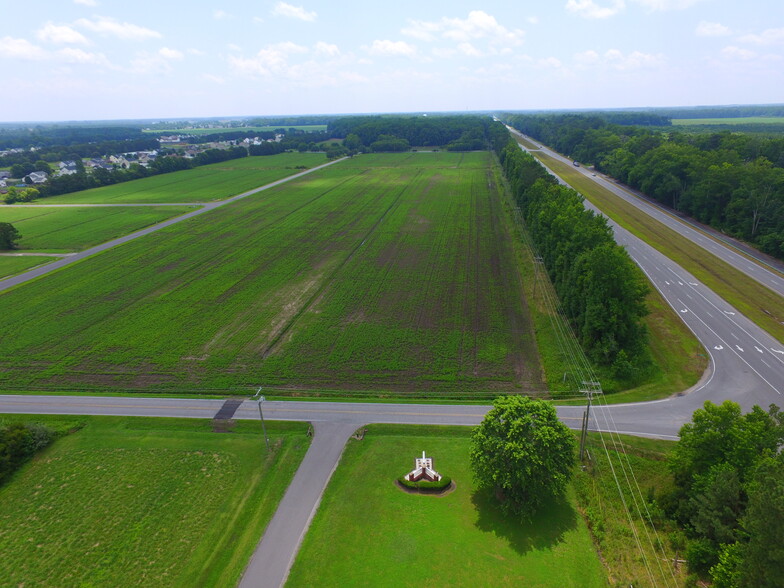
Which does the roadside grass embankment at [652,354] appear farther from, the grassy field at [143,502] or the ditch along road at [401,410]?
the grassy field at [143,502]

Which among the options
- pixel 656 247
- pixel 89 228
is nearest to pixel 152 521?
pixel 656 247

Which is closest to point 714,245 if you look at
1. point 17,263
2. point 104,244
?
point 104,244

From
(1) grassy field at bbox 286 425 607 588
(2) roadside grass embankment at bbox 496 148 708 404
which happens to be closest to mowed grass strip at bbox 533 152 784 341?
(2) roadside grass embankment at bbox 496 148 708 404

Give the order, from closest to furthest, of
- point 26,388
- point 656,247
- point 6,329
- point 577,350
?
1. point 26,388
2. point 577,350
3. point 6,329
4. point 656,247

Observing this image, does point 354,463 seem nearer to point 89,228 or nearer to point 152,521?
point 152,521

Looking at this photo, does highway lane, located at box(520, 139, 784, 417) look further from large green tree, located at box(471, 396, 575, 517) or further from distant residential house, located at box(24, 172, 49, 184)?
distant residential house, located at box(24, 172, 49, 184)

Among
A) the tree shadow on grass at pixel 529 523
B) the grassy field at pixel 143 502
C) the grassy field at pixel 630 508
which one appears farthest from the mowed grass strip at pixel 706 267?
the grassy field at pixel 143 502
